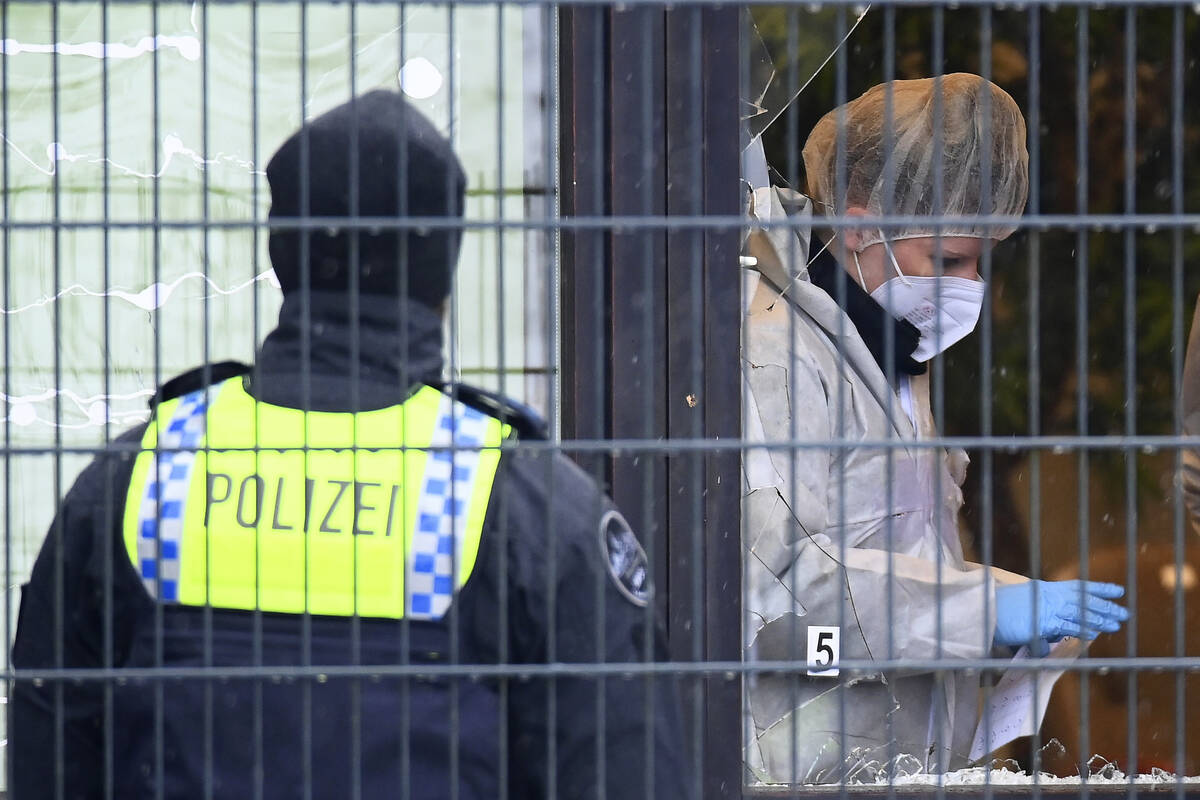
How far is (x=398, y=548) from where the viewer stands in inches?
85.8

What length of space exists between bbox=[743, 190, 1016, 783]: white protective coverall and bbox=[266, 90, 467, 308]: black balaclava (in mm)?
840

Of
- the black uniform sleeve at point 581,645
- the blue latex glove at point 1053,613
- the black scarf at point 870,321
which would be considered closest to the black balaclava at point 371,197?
A: the black uniform sleeve at point 581,645

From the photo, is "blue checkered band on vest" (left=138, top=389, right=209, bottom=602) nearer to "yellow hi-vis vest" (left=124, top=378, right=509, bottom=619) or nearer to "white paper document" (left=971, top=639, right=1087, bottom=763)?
"yellow hi-vis vest" (left=124, top=378, right=509, bottom=619)

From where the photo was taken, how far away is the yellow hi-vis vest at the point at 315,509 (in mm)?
2186

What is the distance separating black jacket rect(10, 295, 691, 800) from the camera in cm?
223

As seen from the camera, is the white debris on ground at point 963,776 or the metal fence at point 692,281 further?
the white debris on ground at point 963,776

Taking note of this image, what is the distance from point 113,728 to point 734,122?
1411 mm

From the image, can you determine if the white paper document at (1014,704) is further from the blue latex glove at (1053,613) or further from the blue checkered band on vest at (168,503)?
the blue checkered band on vest at (168,503)

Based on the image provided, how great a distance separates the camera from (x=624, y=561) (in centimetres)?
229

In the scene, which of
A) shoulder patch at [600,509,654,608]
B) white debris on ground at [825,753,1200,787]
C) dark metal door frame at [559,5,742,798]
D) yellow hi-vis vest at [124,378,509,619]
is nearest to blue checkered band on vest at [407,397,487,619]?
yellow hi-vis vest at [124,378,509,619]

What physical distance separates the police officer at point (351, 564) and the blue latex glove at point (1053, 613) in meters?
1.05

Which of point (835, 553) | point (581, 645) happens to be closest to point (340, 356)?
point (581, 645)

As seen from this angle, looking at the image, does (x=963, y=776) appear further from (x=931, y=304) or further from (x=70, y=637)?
(x=70, y=637)

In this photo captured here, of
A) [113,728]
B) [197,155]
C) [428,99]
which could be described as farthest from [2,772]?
[428,99]
